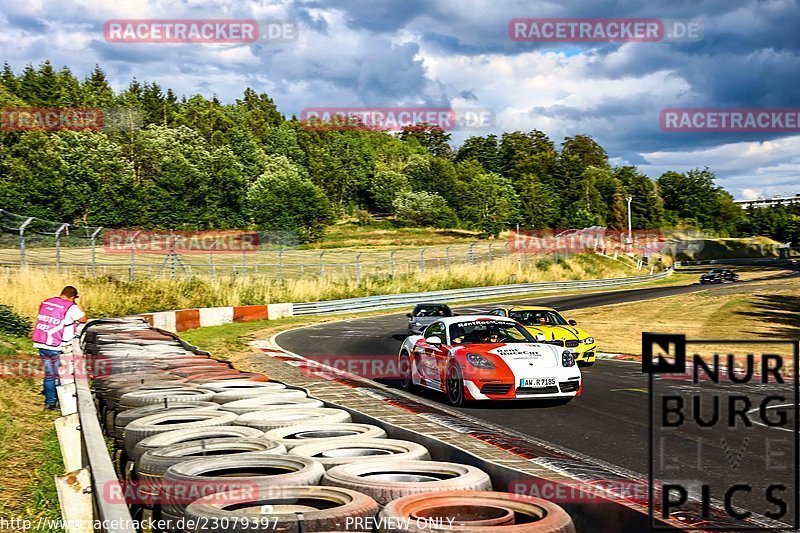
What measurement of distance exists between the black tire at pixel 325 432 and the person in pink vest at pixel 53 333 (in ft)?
21.3

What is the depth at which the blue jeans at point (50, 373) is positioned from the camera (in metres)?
11.1

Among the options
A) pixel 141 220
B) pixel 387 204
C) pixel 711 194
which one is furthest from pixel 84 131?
pixel 711 194

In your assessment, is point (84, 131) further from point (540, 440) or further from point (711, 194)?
point (711, 194)

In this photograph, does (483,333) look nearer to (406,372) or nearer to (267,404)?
(406,372)

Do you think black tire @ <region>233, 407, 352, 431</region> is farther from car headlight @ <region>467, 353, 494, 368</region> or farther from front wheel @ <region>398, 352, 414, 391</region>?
front wheel @ <region>398, 352, 414, 391</region>

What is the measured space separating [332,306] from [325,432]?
30.1 meters

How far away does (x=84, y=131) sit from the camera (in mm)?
84250

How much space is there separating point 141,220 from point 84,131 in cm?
1295

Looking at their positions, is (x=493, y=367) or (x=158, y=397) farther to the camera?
(x=493, y=367)

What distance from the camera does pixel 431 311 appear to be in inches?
887

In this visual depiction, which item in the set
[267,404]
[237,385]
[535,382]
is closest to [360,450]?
[267,404]

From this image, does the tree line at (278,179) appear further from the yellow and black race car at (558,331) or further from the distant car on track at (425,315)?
the yellow and black race car at (558,331)

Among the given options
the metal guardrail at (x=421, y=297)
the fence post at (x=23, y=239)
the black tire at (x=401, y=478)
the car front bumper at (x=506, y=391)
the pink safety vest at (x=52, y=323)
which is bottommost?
the metal guardrail at (x=421, y=297)

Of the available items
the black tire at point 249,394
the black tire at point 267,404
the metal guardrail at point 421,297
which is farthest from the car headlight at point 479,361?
the metal guardrail at point 421,297
